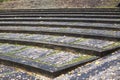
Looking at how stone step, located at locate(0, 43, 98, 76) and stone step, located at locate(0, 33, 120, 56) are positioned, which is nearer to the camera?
stone step, located at locate(0, 43, 98, 76)

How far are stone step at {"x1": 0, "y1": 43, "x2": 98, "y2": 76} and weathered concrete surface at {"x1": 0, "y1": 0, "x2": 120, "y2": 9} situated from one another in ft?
25.3

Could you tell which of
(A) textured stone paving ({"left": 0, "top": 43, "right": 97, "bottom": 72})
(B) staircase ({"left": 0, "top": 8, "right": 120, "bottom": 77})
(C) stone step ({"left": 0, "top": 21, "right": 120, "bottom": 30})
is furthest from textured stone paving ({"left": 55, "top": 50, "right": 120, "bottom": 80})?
(C) stone step ({"left": 0, "top": 21, "right": 120, "bottom": 30})

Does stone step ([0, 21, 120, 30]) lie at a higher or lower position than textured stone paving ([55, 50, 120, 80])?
lower

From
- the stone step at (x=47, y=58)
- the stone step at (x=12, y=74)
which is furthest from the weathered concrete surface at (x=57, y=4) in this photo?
the stone step at (x=12, y=74)

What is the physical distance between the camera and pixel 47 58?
5.94 meters

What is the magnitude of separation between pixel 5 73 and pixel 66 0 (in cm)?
1107

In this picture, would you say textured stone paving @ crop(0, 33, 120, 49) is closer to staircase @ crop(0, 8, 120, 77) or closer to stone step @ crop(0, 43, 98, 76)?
staircase @ crop(0, 8, 120, 77)

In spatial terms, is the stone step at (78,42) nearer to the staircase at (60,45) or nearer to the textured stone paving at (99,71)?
the staircase at (60,45)

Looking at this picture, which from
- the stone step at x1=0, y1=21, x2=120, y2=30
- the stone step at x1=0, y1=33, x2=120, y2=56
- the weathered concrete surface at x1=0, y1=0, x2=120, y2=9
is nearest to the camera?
the stone step at x1=0, y1=33, x2=120, y2=56

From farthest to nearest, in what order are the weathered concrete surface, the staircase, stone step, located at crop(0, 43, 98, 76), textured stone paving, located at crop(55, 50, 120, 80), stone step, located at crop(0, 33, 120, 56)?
the weathered concrete surface < stone step, located at crop(0, 33, 120, 56) < the staircase < stone step, located at crop(0, 43, 98, 76) < textured stone paving, located at crop(55, 50, 120, 80)

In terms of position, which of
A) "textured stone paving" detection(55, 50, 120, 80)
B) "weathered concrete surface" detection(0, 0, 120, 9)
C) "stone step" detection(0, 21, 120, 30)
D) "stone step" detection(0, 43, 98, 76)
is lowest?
"weathered concrete surface" detection(0, 0, 120, 9)

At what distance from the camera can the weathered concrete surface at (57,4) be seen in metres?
14.2

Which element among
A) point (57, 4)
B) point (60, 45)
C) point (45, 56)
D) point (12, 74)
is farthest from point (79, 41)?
point (57, 4)

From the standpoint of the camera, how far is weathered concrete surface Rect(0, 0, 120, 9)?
14.2 metres
